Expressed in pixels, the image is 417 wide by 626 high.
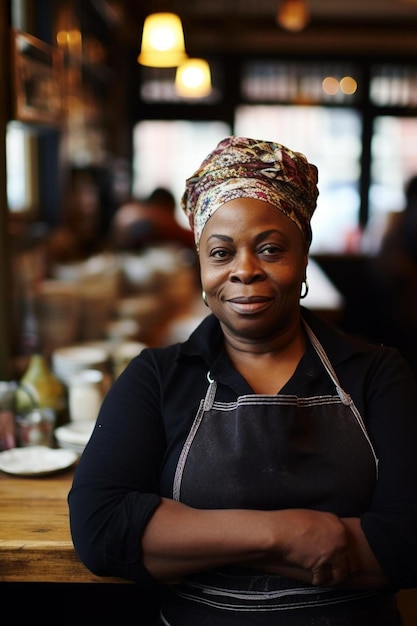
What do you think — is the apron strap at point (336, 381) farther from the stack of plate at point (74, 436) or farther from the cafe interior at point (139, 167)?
the stack of plate at point (74, 436)

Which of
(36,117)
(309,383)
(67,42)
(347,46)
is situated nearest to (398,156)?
(347,46)

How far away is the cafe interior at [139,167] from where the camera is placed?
2389mm

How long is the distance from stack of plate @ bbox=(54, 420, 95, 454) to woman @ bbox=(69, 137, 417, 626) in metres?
0.60

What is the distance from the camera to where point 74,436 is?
2.15m

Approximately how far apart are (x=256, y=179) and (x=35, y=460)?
957mm

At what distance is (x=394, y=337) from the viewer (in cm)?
427

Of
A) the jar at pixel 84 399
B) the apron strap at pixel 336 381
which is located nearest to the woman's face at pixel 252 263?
the apron strap at pixel 336 381

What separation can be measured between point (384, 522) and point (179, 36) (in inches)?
155

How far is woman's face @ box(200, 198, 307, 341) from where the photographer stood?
1521 mm

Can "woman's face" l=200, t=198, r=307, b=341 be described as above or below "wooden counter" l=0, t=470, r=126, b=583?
above

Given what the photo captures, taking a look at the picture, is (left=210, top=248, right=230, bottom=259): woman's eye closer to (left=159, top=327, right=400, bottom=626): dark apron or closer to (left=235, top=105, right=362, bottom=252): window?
(left=159, top=327, right=400, bottom=626): dark apron

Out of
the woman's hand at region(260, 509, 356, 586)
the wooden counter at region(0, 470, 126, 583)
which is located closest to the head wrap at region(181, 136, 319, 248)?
the woman's hand at region(260, 509, 356, 586)

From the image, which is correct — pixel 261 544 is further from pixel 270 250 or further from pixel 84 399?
pixel 84 399

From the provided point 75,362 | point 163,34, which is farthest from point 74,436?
point 163,34
